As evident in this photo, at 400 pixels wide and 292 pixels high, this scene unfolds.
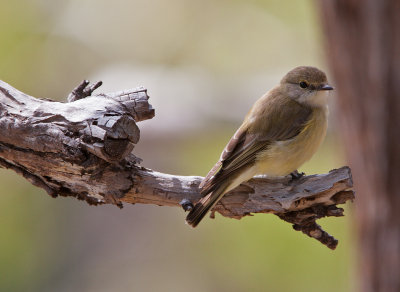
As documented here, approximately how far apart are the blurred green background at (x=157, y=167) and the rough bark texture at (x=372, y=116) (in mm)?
1918

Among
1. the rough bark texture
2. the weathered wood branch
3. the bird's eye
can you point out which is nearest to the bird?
the bird's eye

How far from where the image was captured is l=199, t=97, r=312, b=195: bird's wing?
12.5ft

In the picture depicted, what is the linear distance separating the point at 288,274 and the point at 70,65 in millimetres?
4066

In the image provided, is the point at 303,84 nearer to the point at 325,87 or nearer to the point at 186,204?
the point at 325,87

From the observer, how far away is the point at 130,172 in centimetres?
345

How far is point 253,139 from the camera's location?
408cm

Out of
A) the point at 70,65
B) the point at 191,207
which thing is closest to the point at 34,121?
the point at 191,207

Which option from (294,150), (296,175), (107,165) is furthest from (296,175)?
Answer: (107,165)

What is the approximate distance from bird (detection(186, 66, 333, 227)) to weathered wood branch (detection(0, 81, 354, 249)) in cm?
19

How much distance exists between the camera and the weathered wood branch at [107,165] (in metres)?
3.17

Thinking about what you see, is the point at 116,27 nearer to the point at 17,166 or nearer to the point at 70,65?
the point at 70,65

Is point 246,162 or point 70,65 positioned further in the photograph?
point 70,65

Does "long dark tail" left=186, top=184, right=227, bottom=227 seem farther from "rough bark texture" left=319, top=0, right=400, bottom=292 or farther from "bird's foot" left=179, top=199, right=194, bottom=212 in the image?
"rough bark texture" left=319, top=0, right=400, bottom=292

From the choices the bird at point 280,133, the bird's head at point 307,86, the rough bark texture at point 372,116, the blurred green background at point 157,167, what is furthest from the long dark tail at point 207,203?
the blurred green background at point 157,167
